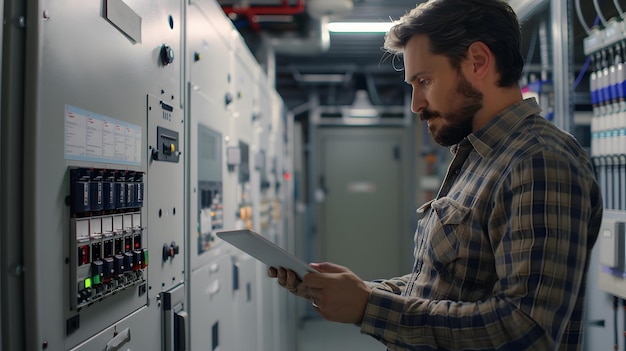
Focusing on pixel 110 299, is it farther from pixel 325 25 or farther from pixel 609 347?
pixel 325 25

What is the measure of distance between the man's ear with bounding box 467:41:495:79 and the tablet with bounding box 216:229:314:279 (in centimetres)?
63

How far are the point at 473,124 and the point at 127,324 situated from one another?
107 cm

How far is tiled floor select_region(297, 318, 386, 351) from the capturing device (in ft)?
19.4

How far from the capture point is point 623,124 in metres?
2.36

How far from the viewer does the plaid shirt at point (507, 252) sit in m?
1.02

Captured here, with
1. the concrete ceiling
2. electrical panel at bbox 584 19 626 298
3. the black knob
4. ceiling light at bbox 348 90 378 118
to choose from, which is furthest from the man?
ceiling light at bbox 348 90 378 118

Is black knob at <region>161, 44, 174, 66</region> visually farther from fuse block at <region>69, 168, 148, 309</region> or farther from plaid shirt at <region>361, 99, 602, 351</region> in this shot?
plaid shirt at <region>361, 99, 602, 351</region>

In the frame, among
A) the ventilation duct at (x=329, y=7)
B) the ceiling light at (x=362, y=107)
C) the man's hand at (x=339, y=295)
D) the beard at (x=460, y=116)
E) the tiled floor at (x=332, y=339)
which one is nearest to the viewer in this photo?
the man's hand at (x=339, y=295)

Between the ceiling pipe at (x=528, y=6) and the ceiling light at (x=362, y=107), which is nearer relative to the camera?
the ceiling pipe at (x=528, y=6)

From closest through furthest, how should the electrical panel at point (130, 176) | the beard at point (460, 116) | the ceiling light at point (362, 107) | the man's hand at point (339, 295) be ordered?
the electrical panel at point (130, 176) → the man's hand at point (339, 295) → the beard at point (460, 116) → the ceiling light at point (362, 107)

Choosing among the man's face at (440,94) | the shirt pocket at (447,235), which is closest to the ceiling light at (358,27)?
the man's face at (440,94)

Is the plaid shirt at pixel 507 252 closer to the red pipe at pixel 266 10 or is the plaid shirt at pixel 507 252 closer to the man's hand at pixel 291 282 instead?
the man's hand at pixel 291 282

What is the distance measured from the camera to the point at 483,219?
116 centimetres

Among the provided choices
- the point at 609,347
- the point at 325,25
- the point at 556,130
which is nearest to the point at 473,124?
the point at 556,130
